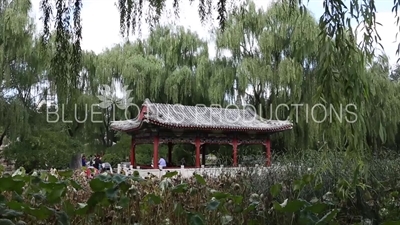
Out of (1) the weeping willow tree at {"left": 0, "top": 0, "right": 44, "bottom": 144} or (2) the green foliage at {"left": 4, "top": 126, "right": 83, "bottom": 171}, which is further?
(2) the green foliage at {"left": 4, "top": 126, "right": 83, "bottom": 171}

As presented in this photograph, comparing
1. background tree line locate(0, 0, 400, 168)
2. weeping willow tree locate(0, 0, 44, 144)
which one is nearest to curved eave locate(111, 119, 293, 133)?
background tree line locate(0, 0, 400, 168)

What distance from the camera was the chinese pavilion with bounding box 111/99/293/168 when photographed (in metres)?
11.4

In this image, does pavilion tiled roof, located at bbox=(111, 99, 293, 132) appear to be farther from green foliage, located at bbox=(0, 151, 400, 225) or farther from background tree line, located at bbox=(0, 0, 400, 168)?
green foliage, located at bbox=(0, 151, 400, 225)

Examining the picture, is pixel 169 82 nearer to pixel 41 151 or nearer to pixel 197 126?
pixel 197 126

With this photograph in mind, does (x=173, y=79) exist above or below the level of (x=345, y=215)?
above

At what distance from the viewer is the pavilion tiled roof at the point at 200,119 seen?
36.8 ft

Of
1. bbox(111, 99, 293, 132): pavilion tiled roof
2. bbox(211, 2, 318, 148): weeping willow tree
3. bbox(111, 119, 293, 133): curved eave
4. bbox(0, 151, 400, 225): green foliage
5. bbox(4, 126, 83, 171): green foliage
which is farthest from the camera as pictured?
bbox(211, 2, 318, 148): weeping willow tree

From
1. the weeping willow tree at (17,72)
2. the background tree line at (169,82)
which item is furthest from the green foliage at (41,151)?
the weeping willow tree at (17,72)

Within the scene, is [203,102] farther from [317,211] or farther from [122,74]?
[317,211]

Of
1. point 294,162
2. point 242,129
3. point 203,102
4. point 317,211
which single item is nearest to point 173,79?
point 203,102

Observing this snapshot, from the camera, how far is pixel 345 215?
2.61 metres

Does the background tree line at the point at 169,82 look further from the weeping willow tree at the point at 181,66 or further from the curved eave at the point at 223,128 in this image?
the curved eave at the point at 223,128

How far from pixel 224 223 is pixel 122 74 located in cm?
1339

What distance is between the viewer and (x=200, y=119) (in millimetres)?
12070
